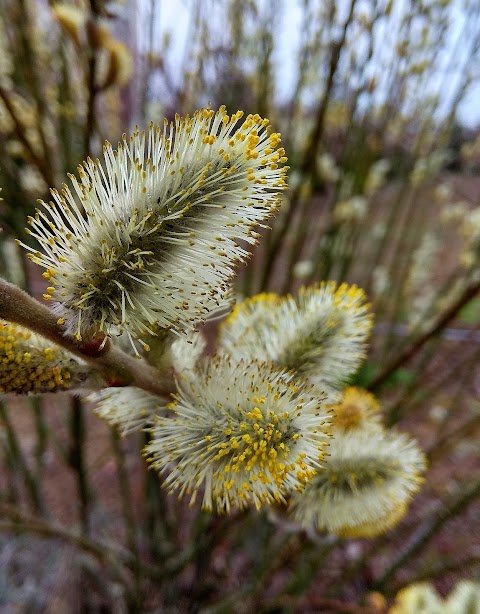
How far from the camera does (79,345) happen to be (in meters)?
0.58

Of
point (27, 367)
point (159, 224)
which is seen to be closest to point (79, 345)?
point (27, 367)

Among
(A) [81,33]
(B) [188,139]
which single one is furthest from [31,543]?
(B) [188,139]

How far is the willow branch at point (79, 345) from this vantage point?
1.73 ft

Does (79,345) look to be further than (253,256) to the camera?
No

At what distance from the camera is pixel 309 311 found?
87 centimetres

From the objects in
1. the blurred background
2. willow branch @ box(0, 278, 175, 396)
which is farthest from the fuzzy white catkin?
the blurred background

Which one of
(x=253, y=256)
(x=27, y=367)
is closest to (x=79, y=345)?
(x=27, y=367)

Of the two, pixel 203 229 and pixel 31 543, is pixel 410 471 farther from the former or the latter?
pixel 31 543

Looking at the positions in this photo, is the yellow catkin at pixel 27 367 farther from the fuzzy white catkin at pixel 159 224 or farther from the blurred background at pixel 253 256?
the blurred background at pixel 253 256

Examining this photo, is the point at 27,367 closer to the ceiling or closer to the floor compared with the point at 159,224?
closer to the floor

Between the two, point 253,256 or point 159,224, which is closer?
point 159,224

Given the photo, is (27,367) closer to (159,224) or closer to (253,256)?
(159,224)

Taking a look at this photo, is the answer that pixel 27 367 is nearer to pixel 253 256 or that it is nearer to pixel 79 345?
pixel 79 345

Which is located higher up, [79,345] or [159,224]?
[159,224]
